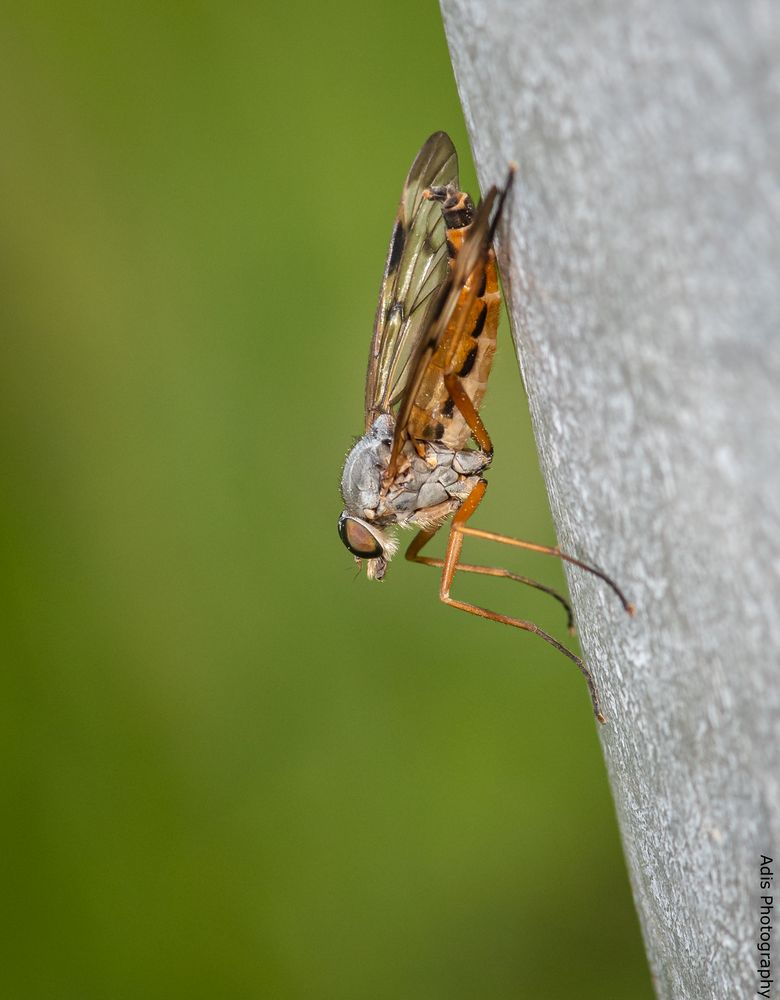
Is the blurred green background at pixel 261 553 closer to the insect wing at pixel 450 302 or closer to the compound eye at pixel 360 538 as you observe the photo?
the compound eye at pixel 360 538

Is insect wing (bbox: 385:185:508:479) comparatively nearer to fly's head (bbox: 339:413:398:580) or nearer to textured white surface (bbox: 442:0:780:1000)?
fly's head (bbox: 339:413:398:580)

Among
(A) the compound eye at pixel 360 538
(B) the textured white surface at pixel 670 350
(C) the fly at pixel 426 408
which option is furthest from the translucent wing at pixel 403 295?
(B) the textured white surface at pixel 670 350

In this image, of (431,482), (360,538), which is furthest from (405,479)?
(360,538)

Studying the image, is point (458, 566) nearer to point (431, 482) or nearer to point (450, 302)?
point (431, 482)

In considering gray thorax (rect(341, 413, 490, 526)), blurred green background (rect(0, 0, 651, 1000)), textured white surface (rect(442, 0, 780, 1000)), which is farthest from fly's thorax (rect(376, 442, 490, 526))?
textured white surface (rect(442, 0, 780, 1000))

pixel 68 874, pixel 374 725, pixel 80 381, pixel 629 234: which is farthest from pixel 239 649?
pixel 629 234

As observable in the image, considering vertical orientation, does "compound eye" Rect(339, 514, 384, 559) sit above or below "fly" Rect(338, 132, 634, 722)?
below
